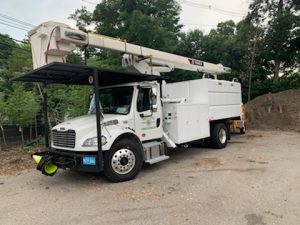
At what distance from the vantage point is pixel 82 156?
5.32m

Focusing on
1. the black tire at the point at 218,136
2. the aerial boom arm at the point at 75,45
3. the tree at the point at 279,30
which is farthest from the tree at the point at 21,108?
the tree at the point at 279,30

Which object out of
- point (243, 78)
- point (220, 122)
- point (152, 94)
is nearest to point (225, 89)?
point (220, 122)

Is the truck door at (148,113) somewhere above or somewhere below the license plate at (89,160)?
above

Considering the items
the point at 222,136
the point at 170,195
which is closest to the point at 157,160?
the point at 170,195

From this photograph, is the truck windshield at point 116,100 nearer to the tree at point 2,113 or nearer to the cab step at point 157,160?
the cab step at point 157,160

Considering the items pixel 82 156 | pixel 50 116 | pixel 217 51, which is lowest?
pixel 82 156

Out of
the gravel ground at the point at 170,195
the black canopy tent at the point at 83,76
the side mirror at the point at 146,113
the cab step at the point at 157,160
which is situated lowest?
the gravel ground at the point at 170,195

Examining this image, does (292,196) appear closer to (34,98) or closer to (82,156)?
(82,156)

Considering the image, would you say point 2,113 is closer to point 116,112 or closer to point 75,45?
point 75,45

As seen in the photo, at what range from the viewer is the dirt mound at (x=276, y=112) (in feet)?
46.8

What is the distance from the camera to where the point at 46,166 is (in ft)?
18.3

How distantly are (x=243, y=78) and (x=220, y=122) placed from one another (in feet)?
34.0

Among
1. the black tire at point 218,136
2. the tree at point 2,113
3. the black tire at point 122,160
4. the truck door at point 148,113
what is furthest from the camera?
the tree at point 2,113

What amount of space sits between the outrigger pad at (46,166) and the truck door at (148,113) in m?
2.04
